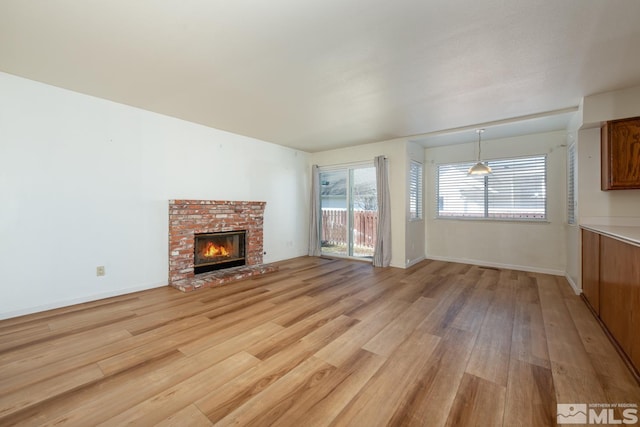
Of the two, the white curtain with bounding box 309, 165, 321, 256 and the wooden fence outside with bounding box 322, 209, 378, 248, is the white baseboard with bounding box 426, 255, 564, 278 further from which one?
the white curtain with bounding box 309, 165, 321, 256

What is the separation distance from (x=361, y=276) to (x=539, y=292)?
250 cm

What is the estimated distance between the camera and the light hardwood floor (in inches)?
60.1

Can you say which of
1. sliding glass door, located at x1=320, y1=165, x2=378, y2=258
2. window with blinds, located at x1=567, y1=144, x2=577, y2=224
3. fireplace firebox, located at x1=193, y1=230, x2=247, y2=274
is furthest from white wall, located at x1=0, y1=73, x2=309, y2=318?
window with blinds, located at x1=567, y1=144, x2=577, y2=224

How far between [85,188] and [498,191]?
6.73 m

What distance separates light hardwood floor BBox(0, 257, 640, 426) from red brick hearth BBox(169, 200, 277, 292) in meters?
0.56

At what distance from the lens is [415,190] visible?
5664mm

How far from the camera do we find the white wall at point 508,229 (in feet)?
15.0

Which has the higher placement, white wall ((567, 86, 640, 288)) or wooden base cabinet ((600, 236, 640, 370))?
white wall ((567, 86, 640, 288))

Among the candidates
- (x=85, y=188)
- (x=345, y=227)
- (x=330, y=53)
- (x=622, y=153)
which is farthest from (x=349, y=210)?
(x=85, y=188)

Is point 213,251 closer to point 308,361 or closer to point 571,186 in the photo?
point 308,361

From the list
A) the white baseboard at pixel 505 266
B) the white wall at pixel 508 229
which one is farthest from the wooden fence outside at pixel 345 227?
the white baseboard at pixel 505 266

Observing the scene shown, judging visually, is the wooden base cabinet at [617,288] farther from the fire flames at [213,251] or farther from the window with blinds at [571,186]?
the fire flames at [213,251]

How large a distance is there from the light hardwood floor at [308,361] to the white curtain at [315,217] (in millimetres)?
2816

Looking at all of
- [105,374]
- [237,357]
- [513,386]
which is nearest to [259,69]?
[237,357]
